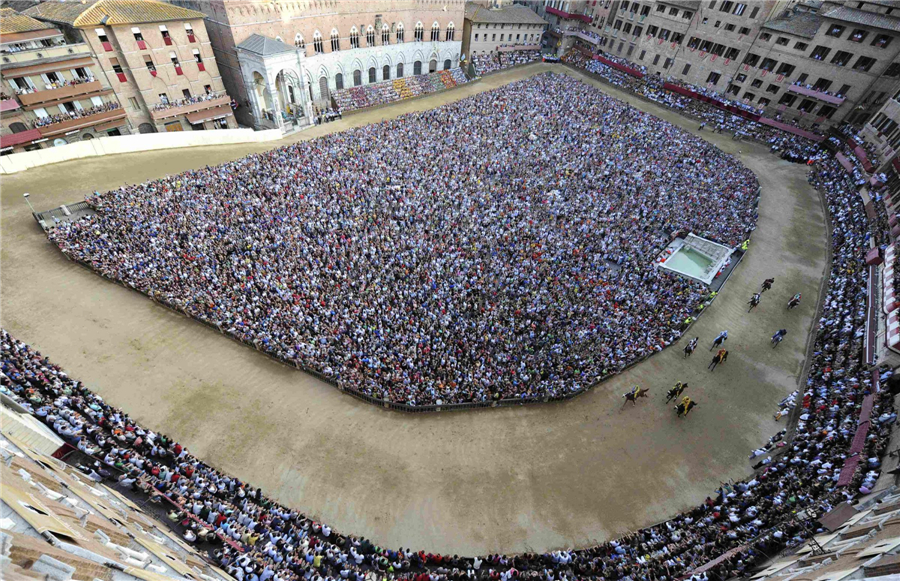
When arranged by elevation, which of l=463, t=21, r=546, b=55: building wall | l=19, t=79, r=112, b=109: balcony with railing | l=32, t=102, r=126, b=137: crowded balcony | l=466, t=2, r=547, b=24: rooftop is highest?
l=466, t=2, r=547, b=24: rooftop

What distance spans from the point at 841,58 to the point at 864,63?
2237mm

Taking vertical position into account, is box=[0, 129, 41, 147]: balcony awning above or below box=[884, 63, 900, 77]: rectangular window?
below

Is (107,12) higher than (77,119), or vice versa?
(107,12)

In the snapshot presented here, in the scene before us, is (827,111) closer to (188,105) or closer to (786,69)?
(786,69)

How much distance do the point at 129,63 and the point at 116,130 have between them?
6.50m

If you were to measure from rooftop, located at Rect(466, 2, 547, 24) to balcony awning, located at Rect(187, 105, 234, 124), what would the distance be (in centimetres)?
3833

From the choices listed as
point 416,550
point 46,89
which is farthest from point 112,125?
point 416,550

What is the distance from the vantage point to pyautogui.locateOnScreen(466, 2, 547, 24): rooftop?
61.9 meters

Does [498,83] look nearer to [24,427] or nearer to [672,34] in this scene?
[672,34]

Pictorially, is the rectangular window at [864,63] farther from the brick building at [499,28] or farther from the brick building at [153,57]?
the brick building at [153,57]

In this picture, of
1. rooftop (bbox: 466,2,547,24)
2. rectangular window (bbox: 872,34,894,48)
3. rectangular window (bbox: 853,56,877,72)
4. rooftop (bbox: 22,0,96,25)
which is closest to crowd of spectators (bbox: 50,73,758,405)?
rectangular window (bbox: 853,56,877,72)

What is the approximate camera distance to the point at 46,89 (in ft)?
113

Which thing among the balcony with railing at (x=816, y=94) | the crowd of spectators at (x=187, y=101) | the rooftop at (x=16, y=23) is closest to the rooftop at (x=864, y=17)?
the balcony with railing at (x=816, y=94)

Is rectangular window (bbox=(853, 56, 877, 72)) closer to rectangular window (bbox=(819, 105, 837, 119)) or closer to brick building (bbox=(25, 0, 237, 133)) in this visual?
rectangular window (bbox=(819, 105, 837, 119))
